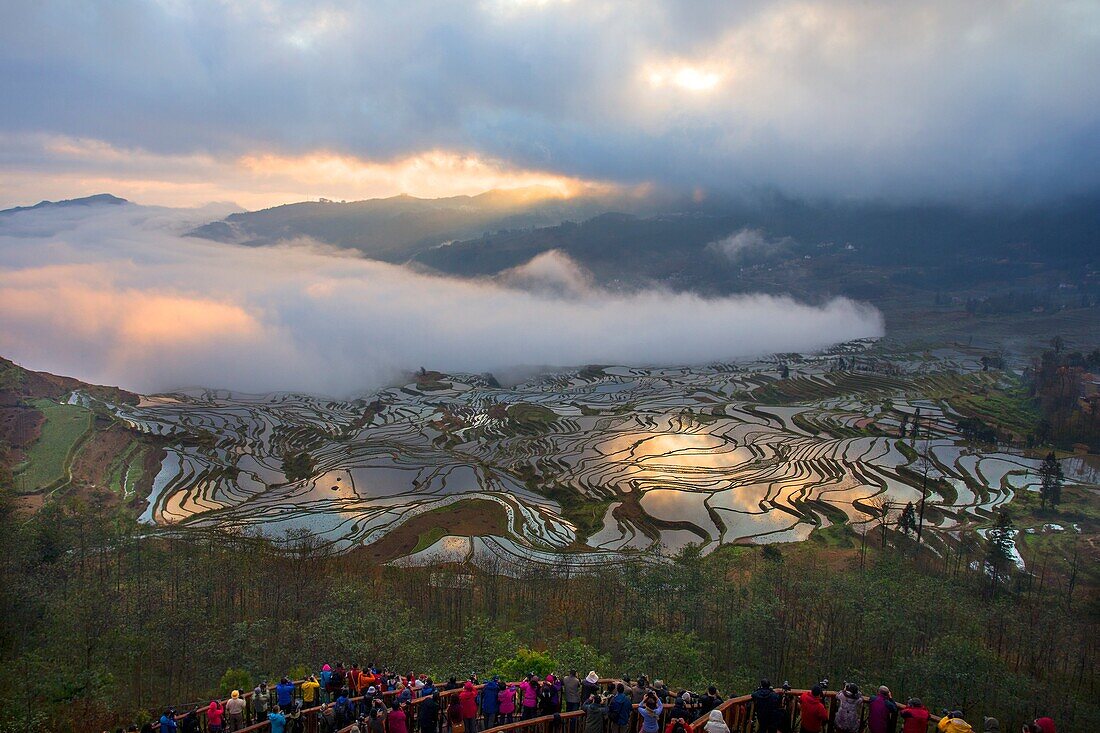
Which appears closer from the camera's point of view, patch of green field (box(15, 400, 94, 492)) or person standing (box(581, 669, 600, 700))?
person standing (box(581, 669, 600, 700))

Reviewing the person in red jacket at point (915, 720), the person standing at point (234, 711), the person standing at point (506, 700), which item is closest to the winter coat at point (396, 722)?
the person standing at point (506, 700)

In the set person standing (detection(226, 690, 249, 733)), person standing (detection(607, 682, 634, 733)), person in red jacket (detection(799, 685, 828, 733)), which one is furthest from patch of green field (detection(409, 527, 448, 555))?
person in red jacket (detection(799, 685, 828, 733))

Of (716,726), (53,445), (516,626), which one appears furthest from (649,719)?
(53,445)

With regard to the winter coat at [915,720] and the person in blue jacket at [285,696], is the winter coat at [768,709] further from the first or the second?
the person in blue jacket at [285,696]

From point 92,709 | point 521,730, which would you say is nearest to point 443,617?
point 92,709

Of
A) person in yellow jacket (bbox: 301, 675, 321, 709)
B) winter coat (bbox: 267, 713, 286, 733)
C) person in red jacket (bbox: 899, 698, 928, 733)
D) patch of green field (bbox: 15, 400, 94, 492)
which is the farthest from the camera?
patch of green field (bbox: 15, 400, 94, 492)

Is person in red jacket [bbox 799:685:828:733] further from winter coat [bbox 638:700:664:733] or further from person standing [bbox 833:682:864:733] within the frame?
winter coat [bbox 638:700:664:733]
